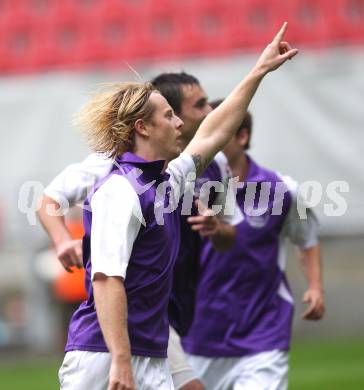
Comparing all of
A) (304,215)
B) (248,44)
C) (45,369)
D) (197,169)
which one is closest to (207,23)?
(248,44)

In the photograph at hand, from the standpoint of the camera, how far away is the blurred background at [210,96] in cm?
1177

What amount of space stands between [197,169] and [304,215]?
1539 millimetres

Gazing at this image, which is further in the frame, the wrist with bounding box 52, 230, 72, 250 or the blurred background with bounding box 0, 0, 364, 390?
the blurred background with bounding box 0, 0, 364, 390

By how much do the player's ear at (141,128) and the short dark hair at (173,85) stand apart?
4.12 ft

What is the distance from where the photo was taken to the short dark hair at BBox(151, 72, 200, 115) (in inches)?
210

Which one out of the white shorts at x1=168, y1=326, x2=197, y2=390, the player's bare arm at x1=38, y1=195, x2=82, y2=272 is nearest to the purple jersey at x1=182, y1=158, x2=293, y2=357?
the white shorts at x1=168, y1=326, x2=197, y2=390

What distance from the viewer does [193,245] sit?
523 centimetres

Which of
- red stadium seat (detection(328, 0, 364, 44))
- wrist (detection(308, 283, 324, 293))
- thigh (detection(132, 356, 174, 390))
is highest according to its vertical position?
red stadium seat (detection(328, 0, 364, 44))

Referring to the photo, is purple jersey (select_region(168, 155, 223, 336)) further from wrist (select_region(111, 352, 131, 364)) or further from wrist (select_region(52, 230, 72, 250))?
wrist (select_region(111, 352, 131, 364))

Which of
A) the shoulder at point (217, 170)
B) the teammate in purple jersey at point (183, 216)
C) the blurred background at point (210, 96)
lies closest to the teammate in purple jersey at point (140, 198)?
the teammate in purple jersey at point (183, 216)

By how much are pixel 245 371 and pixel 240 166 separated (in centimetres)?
111

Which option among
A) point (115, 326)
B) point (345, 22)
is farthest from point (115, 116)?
point (345, 22)

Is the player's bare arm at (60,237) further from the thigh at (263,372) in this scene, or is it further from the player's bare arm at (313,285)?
the player's bare arm at (313,285)

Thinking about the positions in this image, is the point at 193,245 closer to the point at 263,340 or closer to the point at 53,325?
the point at 263,340
